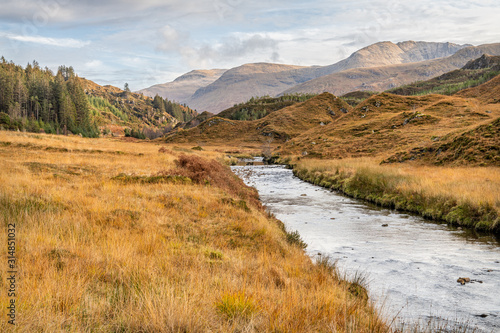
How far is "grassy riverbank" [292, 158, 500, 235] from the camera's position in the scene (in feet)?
45.8

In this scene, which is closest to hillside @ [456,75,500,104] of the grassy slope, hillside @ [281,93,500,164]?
hillside @ [281,93,500,164]

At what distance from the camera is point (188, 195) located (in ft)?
41.0

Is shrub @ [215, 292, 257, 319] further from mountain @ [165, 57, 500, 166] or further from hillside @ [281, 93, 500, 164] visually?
hillside @ [281, 93, 500, 164]

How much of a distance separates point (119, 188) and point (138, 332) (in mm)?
10130

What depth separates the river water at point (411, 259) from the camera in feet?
22.2

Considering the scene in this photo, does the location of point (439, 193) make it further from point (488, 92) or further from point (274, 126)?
point (274, 126)

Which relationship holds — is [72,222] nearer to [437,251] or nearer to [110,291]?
[110,291]

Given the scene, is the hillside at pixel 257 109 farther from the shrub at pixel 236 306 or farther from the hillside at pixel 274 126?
the shrub at pixel 236 306

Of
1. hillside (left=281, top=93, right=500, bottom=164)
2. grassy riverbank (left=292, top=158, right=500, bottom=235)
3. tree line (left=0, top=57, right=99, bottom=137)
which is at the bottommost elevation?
grassy riverbank (left=292, top=158, right=500, bottom=235)

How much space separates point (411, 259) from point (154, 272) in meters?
9.38

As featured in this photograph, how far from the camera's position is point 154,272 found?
4707 mm

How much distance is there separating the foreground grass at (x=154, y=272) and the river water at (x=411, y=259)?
5.42ft

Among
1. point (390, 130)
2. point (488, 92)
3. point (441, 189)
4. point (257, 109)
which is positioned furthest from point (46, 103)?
point (488, 92)

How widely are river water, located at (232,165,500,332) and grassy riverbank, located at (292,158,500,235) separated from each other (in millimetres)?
1025
